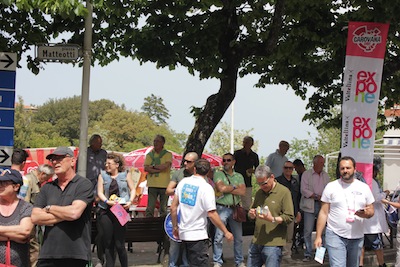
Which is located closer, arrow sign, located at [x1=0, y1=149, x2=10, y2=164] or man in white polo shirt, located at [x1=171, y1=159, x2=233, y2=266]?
man in white polo shirt, located at [x1=171, y1=159, x2=233, y2=266]

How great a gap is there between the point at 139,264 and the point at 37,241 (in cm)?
330

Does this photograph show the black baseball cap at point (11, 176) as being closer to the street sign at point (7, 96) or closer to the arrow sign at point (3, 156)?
the arrow sign at point (3, 156)

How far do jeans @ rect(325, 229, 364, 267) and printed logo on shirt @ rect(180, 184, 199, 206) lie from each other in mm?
1922

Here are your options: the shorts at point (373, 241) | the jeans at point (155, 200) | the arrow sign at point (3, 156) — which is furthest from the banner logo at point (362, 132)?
the arrow sign at point (3, 156)

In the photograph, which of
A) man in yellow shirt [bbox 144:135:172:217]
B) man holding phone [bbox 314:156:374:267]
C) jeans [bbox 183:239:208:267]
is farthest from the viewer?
man in yellow shirt [bbox 144:135:172:217]

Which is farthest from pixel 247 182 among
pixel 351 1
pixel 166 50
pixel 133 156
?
pixel 133 156

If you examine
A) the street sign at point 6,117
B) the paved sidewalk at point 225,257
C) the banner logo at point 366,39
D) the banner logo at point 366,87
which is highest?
the banner logo at point 366,39

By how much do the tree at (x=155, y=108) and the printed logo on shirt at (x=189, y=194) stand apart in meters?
150

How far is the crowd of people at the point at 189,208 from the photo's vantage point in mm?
8031

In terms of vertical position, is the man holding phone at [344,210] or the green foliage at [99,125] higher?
the green foliage at [99,125]

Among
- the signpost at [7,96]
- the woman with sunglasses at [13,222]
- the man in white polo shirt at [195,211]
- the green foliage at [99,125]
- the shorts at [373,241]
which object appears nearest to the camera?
the woman with sunglasses at [13,222]

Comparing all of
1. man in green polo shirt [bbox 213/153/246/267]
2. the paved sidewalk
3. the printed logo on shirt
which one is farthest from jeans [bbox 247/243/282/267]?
the paved sidewalk

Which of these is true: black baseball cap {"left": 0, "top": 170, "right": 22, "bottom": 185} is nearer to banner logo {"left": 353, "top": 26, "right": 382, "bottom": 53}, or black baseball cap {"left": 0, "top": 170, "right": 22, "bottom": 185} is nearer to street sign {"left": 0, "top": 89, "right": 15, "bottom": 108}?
street sign {"left": 0, "top": 89, "right": 15, "bottom": 108}

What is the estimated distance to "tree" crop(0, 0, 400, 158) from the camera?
50.8 feet
